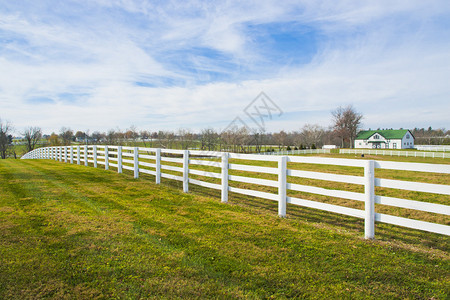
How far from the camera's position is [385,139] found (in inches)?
2516

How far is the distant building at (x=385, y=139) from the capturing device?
204 feet

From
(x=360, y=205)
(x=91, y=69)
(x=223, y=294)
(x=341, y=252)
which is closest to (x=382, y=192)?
(x=360, y=205)

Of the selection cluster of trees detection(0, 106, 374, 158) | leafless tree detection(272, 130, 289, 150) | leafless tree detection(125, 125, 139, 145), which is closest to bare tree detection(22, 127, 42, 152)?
cluster of trees detection(0, 106, 374, 158)

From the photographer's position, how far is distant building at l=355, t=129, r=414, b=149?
62.0m

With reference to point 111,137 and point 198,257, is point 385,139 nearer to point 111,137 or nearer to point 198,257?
point 111,137

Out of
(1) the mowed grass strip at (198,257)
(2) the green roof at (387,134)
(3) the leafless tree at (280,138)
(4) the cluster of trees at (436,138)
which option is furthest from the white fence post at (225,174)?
(4) the cluster of trees at (436,138)

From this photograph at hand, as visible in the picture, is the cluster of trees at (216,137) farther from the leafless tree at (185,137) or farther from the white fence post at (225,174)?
the white fence post at (225,174)

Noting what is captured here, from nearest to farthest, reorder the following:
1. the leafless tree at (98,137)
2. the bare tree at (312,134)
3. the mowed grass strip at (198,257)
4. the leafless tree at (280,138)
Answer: the mowed grass strip at (198,257)
the leafless tree at (98,137)
the leafless tree at (280,138)
the bare tree at (312,134)

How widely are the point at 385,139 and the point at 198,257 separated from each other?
73991 millimetres

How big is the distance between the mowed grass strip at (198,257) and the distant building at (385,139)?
227ft

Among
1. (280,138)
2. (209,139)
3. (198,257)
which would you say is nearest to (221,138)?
(209,139)

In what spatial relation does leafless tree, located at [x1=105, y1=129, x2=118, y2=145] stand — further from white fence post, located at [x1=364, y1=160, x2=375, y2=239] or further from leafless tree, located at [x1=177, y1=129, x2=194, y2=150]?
white fence post, located at [x1=364, y1=160, x2=375, y2=239]

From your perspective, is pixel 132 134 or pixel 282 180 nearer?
pixel 282 180

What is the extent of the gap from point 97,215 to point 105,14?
10681mm
